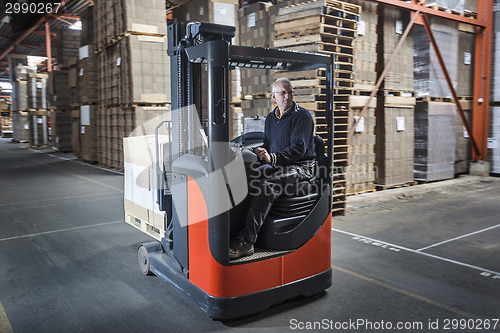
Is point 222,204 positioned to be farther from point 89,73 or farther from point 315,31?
point 89,73

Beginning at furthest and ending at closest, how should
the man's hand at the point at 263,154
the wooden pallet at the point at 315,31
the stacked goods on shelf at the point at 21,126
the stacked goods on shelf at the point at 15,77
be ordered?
the stacked goods on shelf at the point at 21,126 → the stacked goods on shelf at the point at 15,77 → the wooden pallet at the point at 315,31 → the man's hand at the point at 263,154

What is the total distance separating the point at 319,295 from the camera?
128 inches

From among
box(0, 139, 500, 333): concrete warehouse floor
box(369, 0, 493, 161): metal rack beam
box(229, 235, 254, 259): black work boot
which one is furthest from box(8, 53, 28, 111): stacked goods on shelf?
box(229, 235, 254, 259): black work boot

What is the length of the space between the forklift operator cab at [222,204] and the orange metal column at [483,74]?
320 inches

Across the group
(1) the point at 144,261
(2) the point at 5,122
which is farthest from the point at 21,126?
(1) the point at 144,261

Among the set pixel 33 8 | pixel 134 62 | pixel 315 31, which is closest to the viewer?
pixel 315 31

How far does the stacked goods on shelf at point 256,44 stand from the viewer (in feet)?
23.1

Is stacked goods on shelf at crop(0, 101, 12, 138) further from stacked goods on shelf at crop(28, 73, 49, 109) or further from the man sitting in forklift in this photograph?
the man sitting in forklift

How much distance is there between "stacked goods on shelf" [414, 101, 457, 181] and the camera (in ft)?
26.2

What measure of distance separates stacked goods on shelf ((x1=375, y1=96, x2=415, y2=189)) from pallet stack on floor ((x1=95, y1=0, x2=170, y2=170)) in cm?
480

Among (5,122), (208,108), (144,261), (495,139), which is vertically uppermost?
(5,122)

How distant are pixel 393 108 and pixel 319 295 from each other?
5192mm

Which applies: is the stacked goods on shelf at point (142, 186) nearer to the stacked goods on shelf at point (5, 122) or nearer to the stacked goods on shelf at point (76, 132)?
the stacked goods on shelf at point (76, 132)

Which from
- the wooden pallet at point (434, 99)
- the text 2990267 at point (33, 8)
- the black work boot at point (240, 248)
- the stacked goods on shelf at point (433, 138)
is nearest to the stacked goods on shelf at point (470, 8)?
the wooden pallet at point (434, 99)
